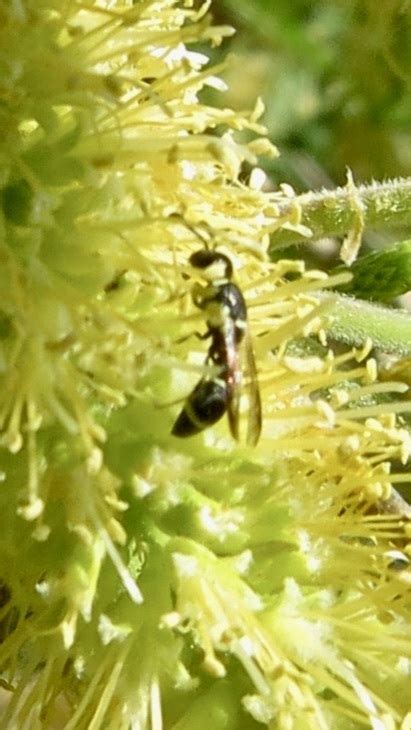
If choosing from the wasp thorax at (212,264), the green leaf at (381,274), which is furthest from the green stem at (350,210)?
the wasp thorax at (212,264)

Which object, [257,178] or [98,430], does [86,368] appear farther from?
[257,178]

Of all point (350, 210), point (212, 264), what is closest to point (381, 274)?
point (350, 210)

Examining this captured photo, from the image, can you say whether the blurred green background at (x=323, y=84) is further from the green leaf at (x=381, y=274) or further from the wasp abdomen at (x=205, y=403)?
the wasp abdomen at (x=205, y=403)

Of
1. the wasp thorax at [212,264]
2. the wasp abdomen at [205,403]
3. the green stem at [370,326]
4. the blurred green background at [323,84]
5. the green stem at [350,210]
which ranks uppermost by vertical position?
the wasp thorax at [212,264]

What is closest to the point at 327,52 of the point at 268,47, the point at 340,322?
the point at 268,47

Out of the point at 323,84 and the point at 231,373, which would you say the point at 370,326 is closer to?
the point at 231,373

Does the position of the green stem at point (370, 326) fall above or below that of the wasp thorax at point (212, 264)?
below

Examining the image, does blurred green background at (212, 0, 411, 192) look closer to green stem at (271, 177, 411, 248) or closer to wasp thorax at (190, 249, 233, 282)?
green stem at (271, 177, 411, 248)
